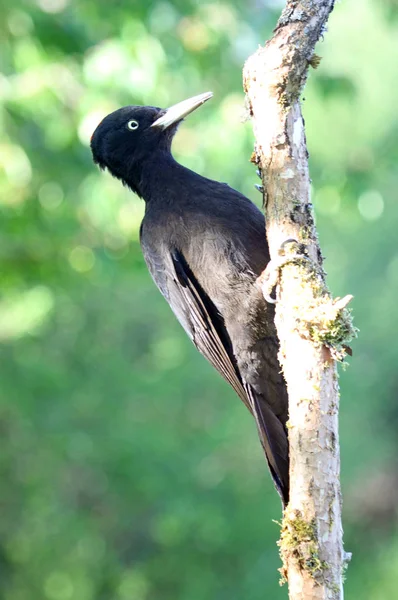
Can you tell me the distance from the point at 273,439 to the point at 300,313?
1.14 metres

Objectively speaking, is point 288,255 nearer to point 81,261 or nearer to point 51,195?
point 51,195

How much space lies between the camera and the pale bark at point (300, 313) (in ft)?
9.93

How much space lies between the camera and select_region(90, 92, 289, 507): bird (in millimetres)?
4258

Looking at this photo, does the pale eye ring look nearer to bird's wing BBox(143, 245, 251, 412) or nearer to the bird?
the bird

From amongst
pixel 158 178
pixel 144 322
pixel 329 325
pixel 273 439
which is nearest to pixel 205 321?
pixel 273 439

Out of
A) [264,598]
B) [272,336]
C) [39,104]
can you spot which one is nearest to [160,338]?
[264,598]

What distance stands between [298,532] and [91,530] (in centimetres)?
746

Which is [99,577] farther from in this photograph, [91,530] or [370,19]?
[370,19]

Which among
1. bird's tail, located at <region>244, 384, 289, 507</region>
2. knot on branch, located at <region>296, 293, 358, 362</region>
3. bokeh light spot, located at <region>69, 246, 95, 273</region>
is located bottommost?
knot on branch, located at <region>296, 293, 358, 362</region>

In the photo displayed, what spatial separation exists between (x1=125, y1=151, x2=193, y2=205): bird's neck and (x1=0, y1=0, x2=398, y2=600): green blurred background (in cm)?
59

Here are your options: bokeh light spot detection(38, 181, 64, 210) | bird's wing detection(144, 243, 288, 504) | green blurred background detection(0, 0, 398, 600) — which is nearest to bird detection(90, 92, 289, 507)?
bird's wing detection(144, 243, 288, 504)

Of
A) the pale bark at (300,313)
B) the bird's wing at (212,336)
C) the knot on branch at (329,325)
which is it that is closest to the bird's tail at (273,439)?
the bird's wing at (212,336)

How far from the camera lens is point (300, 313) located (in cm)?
324

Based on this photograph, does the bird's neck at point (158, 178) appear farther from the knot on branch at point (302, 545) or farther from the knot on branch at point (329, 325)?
the knot on branch at point (302, 545)
